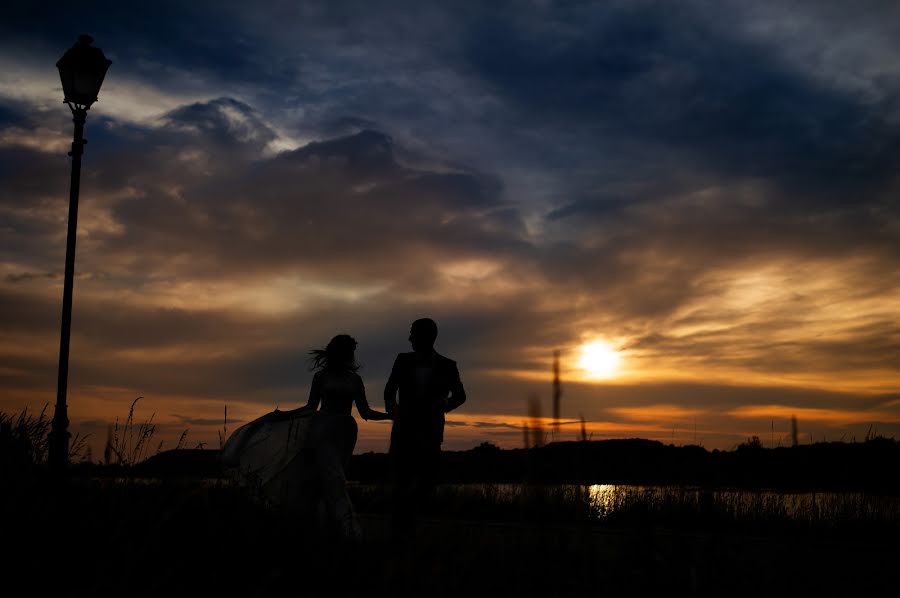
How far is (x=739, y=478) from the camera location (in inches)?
1227

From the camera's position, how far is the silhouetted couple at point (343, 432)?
8898 millimetres

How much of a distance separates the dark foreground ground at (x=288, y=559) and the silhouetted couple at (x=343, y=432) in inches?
48.4

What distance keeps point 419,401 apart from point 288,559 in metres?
3.12

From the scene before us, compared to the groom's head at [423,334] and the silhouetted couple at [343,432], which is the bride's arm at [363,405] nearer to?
the silhouetted couple at [343,432]

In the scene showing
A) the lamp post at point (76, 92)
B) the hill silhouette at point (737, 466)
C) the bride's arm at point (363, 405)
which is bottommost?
the hill silhouette at point (737, 466)

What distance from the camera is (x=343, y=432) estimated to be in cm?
995

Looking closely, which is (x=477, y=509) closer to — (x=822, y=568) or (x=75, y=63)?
(x=822, y=568)

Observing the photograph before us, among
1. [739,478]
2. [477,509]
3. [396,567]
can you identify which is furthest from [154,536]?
[739,478]

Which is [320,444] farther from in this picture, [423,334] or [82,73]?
[82,73]

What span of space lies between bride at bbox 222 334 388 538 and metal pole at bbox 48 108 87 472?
2.12 m

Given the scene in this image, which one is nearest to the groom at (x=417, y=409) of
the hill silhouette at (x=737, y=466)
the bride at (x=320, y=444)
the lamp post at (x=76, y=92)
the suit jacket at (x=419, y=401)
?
the suit jacket at (x=419, y=401)

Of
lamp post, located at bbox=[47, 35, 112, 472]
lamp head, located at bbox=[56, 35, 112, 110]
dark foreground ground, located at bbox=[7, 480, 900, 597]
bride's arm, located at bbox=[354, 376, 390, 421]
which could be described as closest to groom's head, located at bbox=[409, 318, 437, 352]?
bride's arm, located at bbox=[354, 376, 390, 421]

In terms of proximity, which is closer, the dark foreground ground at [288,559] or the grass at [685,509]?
the dark foreground ground at [288,559]

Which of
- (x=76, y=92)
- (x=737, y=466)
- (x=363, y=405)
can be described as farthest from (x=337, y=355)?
(x=737, y=466)
